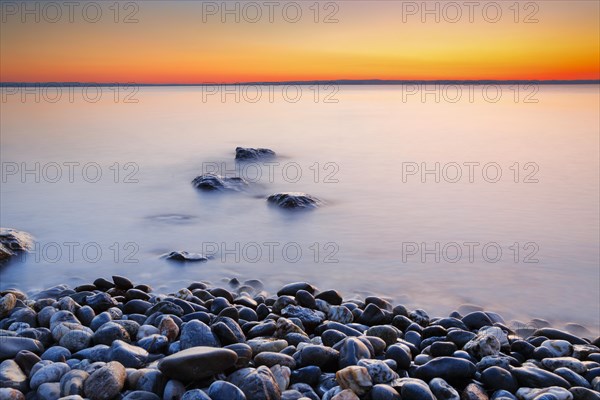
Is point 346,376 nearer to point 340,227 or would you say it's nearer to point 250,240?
point 250,240

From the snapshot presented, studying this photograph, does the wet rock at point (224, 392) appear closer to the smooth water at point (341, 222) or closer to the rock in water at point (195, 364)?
the rock in water at point (195, 364)

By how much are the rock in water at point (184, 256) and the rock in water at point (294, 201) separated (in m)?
2.43

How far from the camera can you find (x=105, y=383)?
8.60ft

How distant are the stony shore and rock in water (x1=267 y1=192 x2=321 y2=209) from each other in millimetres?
3785

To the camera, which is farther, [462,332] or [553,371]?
[462,332]

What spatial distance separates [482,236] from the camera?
680cm

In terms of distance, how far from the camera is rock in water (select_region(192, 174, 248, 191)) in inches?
363

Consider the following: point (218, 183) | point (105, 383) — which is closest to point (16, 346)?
point (105, 383)

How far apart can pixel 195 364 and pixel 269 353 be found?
1.62ft

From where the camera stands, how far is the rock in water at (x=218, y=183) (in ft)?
30.2

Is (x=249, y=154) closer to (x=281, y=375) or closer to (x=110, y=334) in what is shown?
(x=110, y=334)

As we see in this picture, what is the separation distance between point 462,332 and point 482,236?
3601 millimetres

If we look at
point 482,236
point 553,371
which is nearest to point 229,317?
point 553,371

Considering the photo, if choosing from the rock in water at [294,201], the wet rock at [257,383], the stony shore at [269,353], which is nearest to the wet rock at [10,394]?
the stony shore at [269,353]
